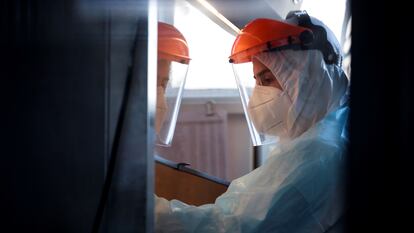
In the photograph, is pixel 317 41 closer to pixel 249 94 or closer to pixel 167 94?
pixel 249 94

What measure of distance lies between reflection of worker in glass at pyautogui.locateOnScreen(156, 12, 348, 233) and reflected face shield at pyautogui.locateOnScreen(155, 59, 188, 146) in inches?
9.7

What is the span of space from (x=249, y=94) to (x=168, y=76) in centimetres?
41

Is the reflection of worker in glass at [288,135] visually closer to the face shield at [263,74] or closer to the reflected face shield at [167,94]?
the face shield at [263,74]

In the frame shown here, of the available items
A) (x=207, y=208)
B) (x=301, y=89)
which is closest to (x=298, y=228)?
(x=207, y=208)

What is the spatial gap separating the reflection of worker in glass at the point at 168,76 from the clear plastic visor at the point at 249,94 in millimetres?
263

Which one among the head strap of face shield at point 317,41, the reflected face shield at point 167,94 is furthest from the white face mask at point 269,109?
the reflected face shield at point 167,94

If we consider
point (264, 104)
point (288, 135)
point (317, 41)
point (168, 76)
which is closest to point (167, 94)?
point (168, 76)

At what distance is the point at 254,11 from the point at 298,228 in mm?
1107

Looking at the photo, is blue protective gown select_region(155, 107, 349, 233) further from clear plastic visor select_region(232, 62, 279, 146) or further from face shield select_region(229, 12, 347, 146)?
clear plastic visor select_region(232, 62, 279, 146)

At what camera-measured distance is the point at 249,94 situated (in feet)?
6.21

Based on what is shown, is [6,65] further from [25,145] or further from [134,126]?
[134,126]

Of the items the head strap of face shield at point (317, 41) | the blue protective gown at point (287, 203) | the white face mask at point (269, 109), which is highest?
the head strap of face shield at point (317, 41)

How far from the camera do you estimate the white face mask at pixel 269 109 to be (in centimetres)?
171

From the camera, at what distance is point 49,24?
0.90 metres
